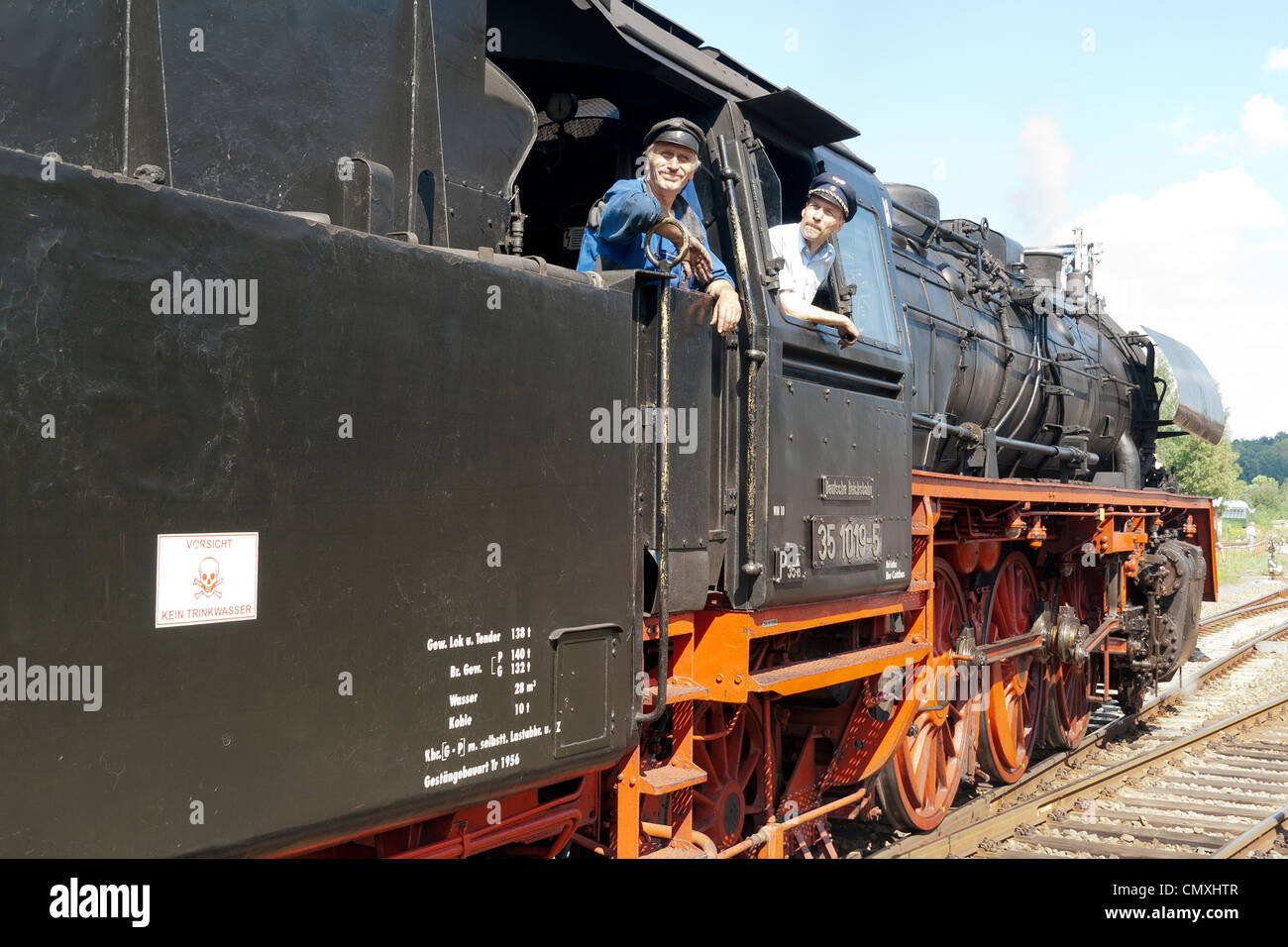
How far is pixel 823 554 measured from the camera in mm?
3947

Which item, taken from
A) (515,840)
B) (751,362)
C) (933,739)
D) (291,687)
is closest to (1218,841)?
(933,739)

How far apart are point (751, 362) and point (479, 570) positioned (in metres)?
1.47

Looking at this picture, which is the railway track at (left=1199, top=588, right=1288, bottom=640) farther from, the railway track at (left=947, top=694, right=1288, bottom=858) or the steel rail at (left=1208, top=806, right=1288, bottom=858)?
the steel rail at (left=1208, top=806, right=1288, bottom=858)

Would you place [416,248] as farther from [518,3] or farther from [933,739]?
[933,739]

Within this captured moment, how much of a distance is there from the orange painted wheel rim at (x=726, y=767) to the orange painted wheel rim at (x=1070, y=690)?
4747 mm

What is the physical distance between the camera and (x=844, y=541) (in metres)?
4.11

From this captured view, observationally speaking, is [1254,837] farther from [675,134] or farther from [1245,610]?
[1245,610]

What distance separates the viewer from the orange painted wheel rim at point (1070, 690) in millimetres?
8625

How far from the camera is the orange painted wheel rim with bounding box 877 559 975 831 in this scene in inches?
228

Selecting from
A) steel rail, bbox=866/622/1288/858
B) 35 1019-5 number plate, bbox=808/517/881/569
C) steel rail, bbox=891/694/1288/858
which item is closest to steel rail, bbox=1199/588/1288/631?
steel rail, bbox=866/622/1288/858

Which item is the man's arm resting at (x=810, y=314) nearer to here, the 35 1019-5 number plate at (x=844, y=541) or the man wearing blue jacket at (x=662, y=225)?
the man wearing blue jacket at (x=662, y=225)

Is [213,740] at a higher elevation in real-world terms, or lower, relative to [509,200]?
lower

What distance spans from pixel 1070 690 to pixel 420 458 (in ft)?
26.0

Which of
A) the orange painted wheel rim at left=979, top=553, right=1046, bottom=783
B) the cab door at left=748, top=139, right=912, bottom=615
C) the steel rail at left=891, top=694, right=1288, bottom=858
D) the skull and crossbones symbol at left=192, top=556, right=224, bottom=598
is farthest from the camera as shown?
the orange painted wheel rim at left=979, top=553, right=1046, bottom=783
